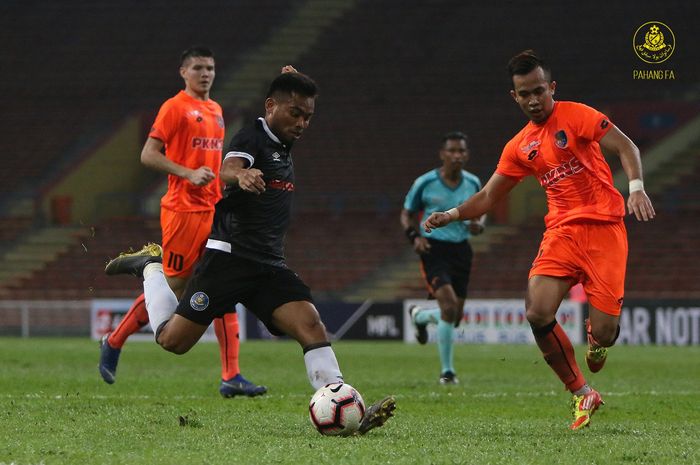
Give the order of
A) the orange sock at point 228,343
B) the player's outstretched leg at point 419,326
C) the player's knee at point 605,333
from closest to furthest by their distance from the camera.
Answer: the player's knee at point 605,333 → the orange sock at point 228,343 → the player's outstretched leg at point 419,326

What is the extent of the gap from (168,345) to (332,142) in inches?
964

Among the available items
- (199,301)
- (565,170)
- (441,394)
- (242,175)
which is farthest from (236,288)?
(441,394)

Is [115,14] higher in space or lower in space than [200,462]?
higher

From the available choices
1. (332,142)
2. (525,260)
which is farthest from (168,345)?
(332,142)

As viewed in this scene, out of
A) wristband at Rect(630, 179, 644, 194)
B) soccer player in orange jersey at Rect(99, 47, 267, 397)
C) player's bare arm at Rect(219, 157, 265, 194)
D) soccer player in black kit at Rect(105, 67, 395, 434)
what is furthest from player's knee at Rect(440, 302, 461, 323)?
player's bare arm at Rect(219, 157, 265, 194)

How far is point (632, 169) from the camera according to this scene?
7445mm

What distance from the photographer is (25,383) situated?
431 inches

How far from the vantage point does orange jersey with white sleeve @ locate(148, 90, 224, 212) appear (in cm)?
964

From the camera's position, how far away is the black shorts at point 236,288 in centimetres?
732

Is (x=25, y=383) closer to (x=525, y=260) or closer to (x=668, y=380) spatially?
(x=668, y=380)

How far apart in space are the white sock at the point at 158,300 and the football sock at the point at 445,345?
4.35 m

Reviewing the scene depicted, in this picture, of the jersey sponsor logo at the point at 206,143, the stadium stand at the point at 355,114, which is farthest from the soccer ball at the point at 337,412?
the stadium stand at the point at 355,114

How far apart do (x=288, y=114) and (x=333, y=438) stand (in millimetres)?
1859

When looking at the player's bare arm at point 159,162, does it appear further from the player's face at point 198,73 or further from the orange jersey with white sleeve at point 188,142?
the player's face at point 198,73
